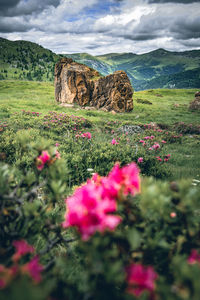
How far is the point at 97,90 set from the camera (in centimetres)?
2292

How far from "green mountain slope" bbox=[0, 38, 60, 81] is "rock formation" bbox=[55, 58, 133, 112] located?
68339 mm

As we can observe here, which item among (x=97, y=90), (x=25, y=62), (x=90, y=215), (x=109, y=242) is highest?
(x=25, y=62)

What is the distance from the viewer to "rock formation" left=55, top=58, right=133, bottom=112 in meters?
21.6

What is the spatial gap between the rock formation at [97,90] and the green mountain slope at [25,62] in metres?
68.3

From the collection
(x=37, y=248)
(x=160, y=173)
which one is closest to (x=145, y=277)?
(x=37, y=248)

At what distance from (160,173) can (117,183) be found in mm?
4592

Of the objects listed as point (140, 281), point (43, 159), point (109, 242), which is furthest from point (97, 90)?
point (140, 281)

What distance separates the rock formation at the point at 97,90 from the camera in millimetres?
21630

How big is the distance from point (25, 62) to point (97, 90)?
9887 centimetres

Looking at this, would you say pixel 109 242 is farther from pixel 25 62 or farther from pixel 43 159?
pixel 25 62

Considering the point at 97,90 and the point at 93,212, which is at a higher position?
the point at 97,90

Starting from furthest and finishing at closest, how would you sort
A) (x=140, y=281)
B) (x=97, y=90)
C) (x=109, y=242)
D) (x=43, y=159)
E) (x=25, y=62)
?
(x=25, y=62) < (x=97, y=90) < (x=43, y=159) < (x=109, y=242) < (x=140, y=281)

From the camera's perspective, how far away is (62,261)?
118 cm

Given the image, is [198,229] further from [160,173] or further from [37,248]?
[160,173]
